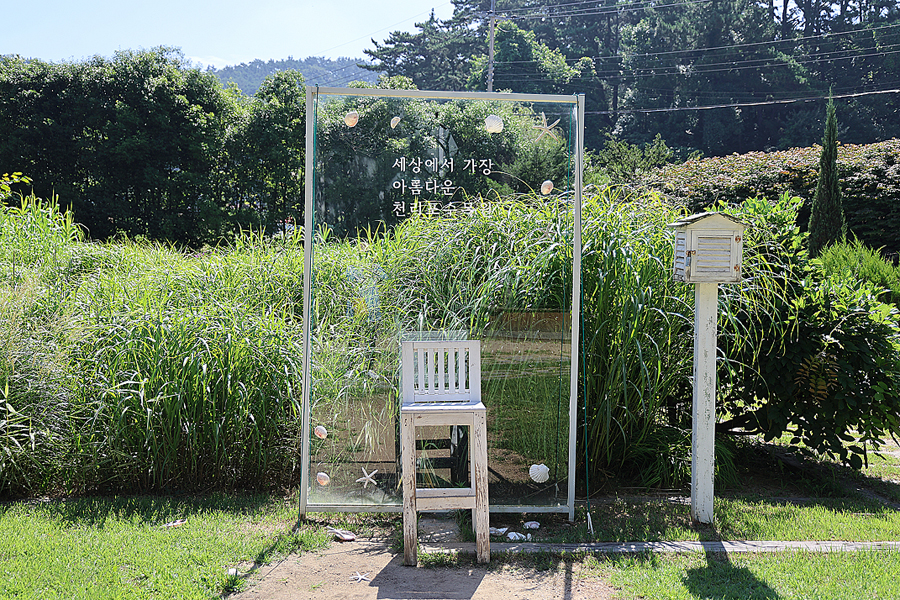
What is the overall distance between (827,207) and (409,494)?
30.6 feet

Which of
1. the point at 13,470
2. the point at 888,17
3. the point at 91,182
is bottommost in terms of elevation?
the point at 13,470

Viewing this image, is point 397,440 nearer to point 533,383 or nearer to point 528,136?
point 533,383

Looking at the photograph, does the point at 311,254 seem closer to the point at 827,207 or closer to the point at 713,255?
the point at 713,255

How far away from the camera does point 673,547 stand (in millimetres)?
3273

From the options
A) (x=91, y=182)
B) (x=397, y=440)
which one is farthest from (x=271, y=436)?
(x=91, y=182)

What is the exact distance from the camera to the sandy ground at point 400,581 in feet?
9.12

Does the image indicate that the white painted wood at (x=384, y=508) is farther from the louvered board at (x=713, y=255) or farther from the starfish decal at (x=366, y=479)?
the louvered board at (x=713, y=255)

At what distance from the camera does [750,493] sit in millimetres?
4152

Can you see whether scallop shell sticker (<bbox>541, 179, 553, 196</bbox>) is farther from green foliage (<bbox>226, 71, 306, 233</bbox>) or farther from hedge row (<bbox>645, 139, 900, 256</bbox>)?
green foliage (<bbox>226, 71, 306, 233</bbox>)

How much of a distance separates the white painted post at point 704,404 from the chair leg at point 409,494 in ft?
4.96

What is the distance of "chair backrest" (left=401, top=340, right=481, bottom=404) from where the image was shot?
3305mm

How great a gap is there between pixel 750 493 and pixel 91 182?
17.5 metres

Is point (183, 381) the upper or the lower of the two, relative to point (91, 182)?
lower

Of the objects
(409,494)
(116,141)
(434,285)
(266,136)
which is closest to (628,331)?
(434,285)
